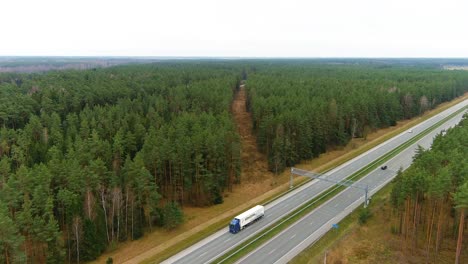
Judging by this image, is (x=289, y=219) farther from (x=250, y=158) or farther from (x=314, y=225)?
(x=250, y=158)

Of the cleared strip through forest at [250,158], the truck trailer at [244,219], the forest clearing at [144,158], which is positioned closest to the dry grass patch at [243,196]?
the cleared strip through forest at [250,158]

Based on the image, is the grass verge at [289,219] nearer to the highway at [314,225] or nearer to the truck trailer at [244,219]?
the highway at [314,225]

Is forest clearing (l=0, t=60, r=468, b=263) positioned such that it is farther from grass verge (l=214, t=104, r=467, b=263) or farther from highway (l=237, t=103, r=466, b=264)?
highway (l=237, t=103, r=466, b=264)

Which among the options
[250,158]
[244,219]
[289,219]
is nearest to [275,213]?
[289,219]

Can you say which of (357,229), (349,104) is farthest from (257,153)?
(357,229)

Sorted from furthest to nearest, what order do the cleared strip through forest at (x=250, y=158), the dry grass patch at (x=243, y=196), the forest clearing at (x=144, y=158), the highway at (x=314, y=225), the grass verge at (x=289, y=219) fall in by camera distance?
the cleared strip through forest at (x=250, y=158), the dry grass patch at (x=243, y=196), the grass verge at (x=289, y=219), the highway at (x=314, y=225), the forest clearing at (x=144, y=158)

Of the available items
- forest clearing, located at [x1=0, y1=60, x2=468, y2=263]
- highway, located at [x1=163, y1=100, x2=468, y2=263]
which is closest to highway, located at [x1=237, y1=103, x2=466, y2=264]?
highway, located at [x1=163, y1=100, x2=468, y2=263]
